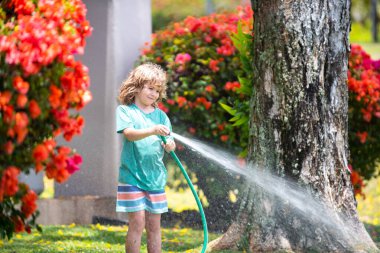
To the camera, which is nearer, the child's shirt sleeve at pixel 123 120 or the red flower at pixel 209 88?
the child's shirt sleeve at pixel 123 120

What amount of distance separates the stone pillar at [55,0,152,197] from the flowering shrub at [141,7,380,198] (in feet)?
0.93

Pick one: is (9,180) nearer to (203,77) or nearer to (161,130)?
(161,130)

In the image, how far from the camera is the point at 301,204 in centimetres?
548

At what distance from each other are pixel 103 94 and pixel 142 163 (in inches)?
117

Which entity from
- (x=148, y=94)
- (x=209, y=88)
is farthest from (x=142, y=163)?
(x=209, y=88)

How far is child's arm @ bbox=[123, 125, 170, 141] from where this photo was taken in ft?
15.0

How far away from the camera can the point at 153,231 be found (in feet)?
16.1

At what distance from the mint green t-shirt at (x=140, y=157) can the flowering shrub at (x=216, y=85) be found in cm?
236

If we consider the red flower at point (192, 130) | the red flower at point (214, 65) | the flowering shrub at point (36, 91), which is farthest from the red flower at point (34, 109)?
the red flower at point (192, 130)

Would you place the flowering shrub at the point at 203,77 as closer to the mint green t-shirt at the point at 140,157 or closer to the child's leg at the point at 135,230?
the mint green t-shirt at the point at 140,157

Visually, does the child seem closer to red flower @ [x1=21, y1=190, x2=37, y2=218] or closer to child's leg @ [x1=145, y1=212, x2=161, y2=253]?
child's leg @ [x1=145, y1=212, x2=161, y2=253]

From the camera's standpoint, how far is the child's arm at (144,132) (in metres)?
4.56

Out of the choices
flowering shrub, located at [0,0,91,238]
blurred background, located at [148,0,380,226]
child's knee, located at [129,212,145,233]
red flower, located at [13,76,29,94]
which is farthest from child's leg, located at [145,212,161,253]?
blurred background, located at [148,0,380,226]

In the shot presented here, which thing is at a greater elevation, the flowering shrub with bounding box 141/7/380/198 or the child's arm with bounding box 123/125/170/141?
the flowering shrub with bounding box 141/7/380/198
